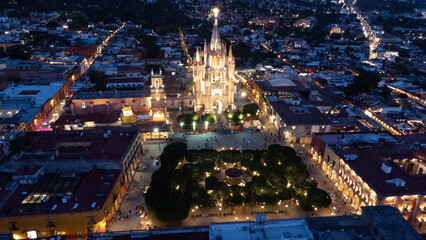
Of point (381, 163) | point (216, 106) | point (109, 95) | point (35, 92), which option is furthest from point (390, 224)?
point (35, 92)

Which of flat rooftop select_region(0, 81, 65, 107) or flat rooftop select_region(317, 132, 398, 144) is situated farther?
flat rooftop select_region(0, 81, 65, 107)

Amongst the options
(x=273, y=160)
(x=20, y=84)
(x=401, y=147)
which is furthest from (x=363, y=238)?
(x=20, y=84)

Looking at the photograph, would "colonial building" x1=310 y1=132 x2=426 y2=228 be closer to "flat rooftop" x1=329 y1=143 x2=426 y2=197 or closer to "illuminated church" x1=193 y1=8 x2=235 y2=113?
"flat rooftop" x1=329 y1=143 x2=426 y2=197

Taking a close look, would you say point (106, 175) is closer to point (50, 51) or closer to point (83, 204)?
point (83, 204)

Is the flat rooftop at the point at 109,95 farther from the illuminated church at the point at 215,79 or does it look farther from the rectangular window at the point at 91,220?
the rectangular window at the point at 91,220

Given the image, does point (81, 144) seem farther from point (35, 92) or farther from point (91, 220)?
point (35, 92)

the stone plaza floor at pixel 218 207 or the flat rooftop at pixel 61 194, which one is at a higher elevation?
the flat rooftop at pixel 61 194

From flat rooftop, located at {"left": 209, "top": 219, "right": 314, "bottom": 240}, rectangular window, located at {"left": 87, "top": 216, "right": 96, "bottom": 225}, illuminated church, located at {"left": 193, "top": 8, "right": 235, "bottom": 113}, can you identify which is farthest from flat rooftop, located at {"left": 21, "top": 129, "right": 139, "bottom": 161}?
illuminated church, located at {"left": 193, "top": 8, "right": 235, "bottom": 113}

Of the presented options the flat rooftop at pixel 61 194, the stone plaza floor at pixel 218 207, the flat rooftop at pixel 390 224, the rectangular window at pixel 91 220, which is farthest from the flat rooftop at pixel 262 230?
the flat rooftop at pixel 61 194
